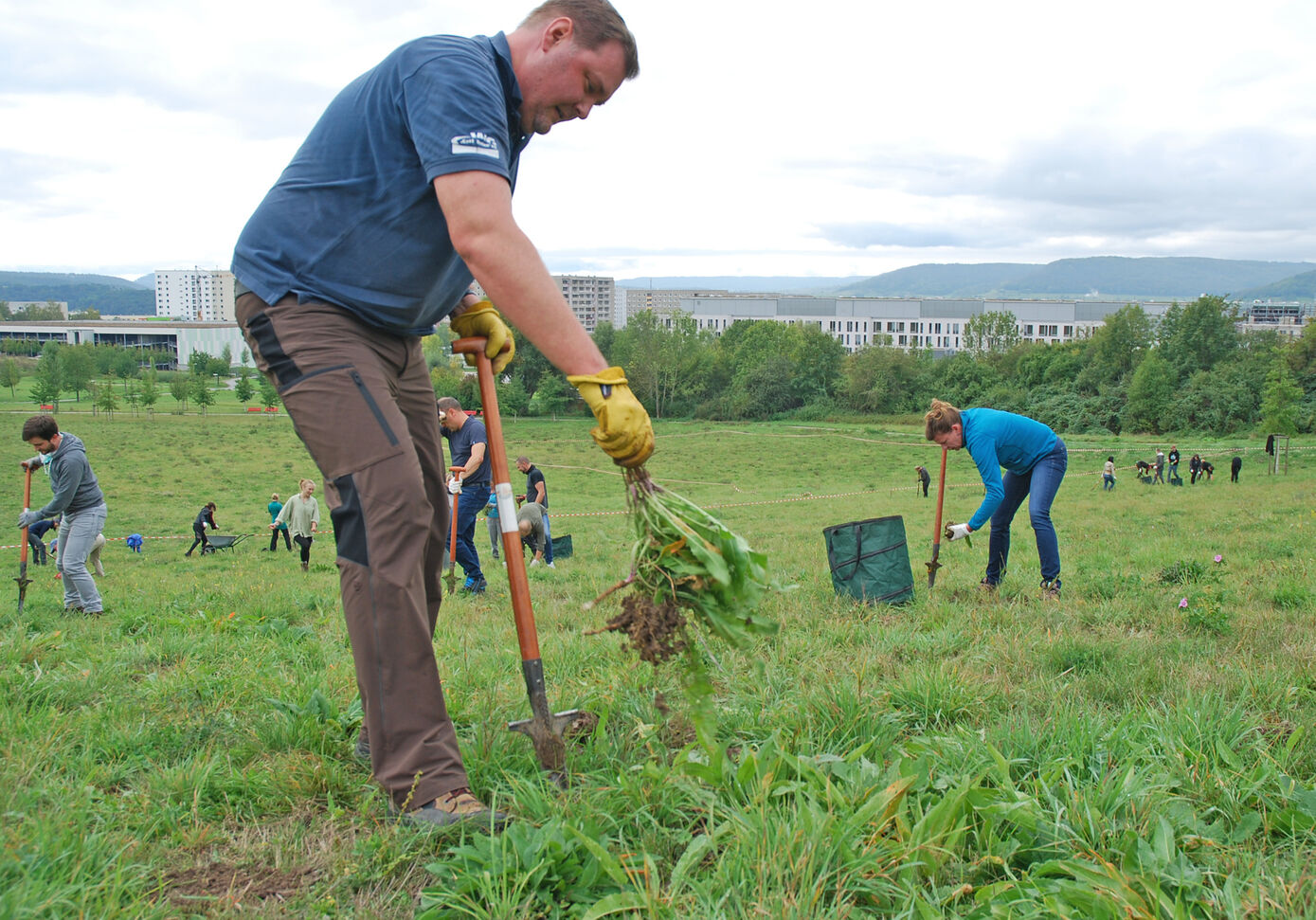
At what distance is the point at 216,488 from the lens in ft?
121

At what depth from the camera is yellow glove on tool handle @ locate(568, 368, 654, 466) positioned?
2455 mm

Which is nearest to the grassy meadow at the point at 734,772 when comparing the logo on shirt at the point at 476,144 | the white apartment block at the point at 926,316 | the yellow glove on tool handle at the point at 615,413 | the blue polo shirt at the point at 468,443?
the yellow glove on tool handle at the point at 615,413

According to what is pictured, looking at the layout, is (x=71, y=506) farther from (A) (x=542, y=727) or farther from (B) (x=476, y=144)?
(B) (x=476, y=144)

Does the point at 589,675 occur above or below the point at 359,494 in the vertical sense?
below

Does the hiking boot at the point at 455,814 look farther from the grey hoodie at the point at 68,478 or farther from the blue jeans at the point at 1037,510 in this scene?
the grey hoodie at the point at 68,478

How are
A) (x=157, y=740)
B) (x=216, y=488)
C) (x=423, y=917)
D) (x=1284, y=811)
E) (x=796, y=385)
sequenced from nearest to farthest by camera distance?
1. (x=423, y=917)
2. (x=1284, y=811)
3. (x=157, y=740)
4. (x=216, y=488)
5. (x=796, y=385)

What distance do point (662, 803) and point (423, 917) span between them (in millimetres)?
729

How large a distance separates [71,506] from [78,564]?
84cm

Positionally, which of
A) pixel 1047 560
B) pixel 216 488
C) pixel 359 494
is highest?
pixel 359 494

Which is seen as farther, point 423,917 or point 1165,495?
point 1165,495

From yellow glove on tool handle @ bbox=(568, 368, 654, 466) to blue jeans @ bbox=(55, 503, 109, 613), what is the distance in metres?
7.41

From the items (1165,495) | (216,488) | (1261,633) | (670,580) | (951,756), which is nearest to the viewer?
(670,580)

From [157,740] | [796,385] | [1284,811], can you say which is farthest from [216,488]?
[796,385]

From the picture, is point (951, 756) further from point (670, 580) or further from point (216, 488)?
point (216, 488)
